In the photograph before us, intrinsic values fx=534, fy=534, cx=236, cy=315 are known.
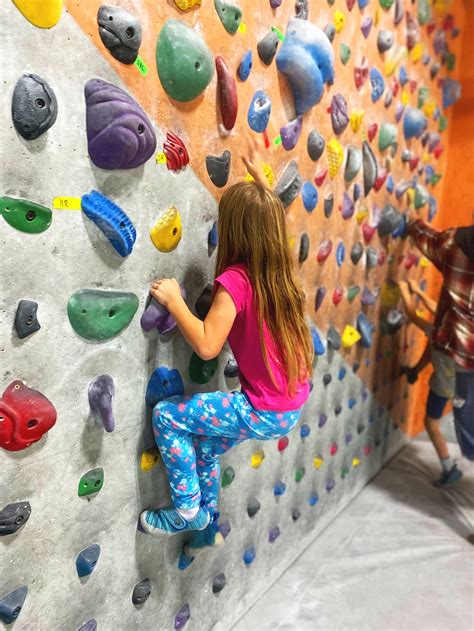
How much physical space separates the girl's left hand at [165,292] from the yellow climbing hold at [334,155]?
849 mm

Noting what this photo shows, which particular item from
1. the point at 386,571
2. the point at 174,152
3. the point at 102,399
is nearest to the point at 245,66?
the point at 174,152

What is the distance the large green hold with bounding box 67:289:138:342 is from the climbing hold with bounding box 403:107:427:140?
167 cm

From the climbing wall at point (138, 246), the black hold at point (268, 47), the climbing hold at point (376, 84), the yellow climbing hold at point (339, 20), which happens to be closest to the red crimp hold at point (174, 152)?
the climbing wall at point (138, 246)

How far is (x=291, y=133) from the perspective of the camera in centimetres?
145

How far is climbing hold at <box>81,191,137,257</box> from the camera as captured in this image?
3.01 feet

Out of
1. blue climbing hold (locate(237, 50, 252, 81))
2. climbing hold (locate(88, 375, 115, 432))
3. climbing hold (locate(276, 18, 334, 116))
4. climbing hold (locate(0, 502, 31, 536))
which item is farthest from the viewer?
climbing hold (locate(276, 18, 334, 116))

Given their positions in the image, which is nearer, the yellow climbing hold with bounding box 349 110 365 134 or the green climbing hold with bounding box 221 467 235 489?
the green climbing hold with bounding box 221 467 235 489

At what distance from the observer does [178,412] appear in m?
1.11

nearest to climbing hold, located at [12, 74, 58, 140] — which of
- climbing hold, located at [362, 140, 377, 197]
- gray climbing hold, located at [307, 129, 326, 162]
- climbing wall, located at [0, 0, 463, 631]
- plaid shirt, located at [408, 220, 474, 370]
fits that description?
climbing wall, located at [0, 0, 463, 631]

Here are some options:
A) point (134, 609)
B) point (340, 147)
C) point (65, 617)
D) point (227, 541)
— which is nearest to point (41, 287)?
point (65, 617)

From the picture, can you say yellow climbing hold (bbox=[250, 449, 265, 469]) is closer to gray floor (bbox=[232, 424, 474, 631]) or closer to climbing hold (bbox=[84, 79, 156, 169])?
gray floor (bbox=[232, 424, 474, 631])

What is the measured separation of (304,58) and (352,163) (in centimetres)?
51

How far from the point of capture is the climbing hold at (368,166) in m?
1.90

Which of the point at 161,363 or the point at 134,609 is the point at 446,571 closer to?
the point at 134,609
